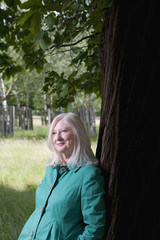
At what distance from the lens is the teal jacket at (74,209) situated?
1.39 m

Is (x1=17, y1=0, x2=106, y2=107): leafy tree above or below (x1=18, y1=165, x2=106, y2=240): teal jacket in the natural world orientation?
above

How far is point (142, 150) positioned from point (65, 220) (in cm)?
64

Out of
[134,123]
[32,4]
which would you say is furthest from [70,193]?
[32,4]

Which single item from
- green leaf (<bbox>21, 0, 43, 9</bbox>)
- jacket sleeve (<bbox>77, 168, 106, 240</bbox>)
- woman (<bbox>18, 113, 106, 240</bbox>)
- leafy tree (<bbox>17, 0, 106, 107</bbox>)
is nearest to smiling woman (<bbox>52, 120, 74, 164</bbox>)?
woman (<bbox>18, 113, 106, 240</bbox>)

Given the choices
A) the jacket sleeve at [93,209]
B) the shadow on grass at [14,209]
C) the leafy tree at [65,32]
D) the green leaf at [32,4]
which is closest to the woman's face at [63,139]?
the jacket sleeve at [93,209]

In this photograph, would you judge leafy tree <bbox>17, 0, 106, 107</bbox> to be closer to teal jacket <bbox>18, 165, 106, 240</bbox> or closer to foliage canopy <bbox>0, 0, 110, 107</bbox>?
foliage canopy <bbox>0, 0, 110, 107</bbox>

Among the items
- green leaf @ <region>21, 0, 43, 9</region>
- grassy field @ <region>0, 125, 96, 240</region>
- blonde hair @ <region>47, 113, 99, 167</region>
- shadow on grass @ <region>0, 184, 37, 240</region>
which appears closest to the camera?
green leaf @ <region>21, 0, 43, 9</region>

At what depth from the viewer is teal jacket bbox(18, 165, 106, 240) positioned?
139 cm

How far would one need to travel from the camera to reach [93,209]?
4.52ft

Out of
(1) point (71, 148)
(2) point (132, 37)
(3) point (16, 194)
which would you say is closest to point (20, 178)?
(3) point (16, 194)

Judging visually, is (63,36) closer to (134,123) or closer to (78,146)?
(78,146)

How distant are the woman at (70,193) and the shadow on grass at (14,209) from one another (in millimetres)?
1563

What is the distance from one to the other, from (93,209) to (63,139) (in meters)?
0.55

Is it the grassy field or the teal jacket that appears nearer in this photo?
the teal jacket
